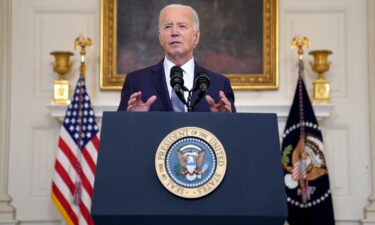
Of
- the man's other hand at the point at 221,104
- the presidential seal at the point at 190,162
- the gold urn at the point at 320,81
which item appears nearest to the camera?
the presidential seal at the point at 190,162

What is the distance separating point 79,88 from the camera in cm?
634

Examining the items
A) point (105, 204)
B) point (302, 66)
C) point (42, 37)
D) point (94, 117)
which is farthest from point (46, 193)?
point (105, 204)

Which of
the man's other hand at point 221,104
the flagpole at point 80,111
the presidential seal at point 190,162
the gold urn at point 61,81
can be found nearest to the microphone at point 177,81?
the man's other hand at point 221,104

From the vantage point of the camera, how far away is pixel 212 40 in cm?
670

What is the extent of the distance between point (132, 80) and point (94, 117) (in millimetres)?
2928

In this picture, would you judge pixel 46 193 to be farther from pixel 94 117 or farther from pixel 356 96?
pixel 356 96

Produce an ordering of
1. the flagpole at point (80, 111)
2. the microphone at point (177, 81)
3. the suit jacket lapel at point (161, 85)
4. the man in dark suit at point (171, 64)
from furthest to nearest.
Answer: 1. the flagpole at point (80, 111)
2. the man in dark suit at point (171, 64)
3. the suit jacket lapel at point (161, 85)
4. the microphone at point (177, 81)

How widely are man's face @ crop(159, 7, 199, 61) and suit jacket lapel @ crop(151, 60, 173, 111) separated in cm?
11

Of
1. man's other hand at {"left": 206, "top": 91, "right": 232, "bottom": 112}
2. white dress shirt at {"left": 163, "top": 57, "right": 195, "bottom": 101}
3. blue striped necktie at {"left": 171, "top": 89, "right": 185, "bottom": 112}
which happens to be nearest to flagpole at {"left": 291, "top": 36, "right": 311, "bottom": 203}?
white dress shirt at {"left": 163, "top": 57, "right": 195, "bottom": 101}

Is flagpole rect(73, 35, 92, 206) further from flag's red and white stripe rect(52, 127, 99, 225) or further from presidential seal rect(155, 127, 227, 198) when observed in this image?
presidential seal rect(155, 127, 227, 198)

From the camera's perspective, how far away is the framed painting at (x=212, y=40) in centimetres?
664

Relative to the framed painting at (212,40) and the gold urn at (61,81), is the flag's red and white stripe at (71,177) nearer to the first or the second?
the gold urn at (61,81)

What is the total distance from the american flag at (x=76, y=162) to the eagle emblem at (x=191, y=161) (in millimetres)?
3844

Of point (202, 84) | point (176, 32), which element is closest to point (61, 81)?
point (176, 32)
